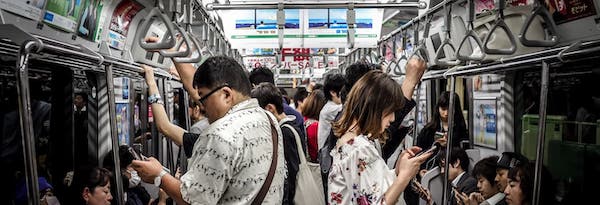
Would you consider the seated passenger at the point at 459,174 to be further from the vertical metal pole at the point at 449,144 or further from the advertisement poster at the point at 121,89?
the advertisement poster at the point at 121,89

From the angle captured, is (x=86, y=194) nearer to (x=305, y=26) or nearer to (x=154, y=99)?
(x=154, y=99)

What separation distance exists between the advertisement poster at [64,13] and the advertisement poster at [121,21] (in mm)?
598

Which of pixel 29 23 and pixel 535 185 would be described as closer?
pixel 535 185

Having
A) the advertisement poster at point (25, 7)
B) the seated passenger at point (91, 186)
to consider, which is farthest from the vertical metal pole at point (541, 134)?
the advertisement poster at point (25, 7)

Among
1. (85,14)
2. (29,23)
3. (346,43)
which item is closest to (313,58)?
(346,43)

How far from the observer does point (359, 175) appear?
2590 millimetres

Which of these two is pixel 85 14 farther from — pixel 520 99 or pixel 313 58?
pixel 313 58

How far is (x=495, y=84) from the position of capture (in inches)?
125

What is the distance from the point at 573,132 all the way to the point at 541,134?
0.19m

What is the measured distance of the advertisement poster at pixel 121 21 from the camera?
4355 mm

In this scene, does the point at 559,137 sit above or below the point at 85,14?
below

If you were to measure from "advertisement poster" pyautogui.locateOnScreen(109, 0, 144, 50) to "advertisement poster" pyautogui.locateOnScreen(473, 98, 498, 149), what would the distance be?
2659 millimetres

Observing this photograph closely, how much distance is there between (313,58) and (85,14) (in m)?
9.68

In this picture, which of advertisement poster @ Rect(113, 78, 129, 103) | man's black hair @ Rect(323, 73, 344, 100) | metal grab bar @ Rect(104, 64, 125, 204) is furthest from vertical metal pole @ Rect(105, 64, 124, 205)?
man's black hair @ Rect(323, 73, 344, 100)
